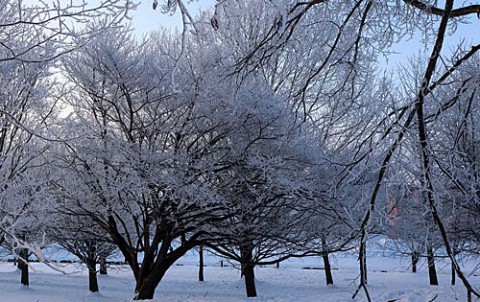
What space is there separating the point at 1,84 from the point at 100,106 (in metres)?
2.52

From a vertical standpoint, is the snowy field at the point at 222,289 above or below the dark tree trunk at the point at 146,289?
below

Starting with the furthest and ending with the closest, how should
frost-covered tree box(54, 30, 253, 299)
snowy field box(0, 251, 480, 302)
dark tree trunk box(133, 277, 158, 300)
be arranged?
snowy field box(0, 251, 480, 302) < dark tree trunk box(133, 277, 158, 300) < frost-covered tree box(54, 30, 253, 299)

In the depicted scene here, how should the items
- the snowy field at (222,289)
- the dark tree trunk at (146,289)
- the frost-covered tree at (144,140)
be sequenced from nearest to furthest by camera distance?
the frost-covered tree at (144,140) → the dark tree trunk at (146,289) → the snowy field at (222,289)

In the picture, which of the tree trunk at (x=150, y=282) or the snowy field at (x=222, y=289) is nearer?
the tree trunk at (x=150, y=282)

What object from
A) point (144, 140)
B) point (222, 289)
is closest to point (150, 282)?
point (144, 140)

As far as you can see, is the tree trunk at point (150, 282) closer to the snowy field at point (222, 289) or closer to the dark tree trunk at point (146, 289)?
the dark tree trunk at point (146, 289)

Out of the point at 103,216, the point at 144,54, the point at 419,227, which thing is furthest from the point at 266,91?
the point at 419,227

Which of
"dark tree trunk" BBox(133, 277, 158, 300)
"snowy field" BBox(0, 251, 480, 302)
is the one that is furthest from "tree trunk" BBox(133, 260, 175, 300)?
"snowy field" BBox(0, 251, 480, 302)

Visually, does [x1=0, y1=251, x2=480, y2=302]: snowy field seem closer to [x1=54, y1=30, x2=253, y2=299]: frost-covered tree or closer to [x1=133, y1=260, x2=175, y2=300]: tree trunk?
[x1=133, y1=260, x2=175, y2=300]: tree trunk

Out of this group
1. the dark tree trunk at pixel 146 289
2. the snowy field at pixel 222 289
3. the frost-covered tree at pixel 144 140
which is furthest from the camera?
the snowy field at pixel 222 289

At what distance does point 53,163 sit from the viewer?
10852mm

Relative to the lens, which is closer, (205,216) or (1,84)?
(1,84)

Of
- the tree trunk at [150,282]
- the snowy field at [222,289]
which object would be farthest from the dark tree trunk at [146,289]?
the snowy field at [222,289]

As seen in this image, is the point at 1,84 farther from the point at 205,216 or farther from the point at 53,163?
the point at 205,216
